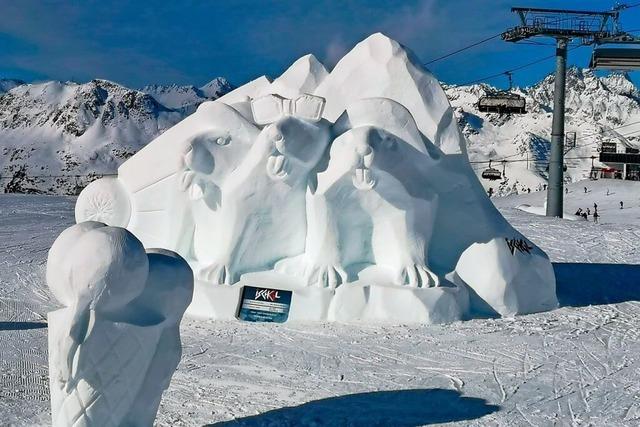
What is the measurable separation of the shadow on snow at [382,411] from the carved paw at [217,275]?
2.88 metres

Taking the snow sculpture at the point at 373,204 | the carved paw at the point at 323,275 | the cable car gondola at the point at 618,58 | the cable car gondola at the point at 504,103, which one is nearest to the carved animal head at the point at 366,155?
the snow sculpture at the point at 373,204

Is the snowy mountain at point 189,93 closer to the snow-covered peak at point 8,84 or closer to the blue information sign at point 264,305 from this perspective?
the snow-covered peak at point 8,84

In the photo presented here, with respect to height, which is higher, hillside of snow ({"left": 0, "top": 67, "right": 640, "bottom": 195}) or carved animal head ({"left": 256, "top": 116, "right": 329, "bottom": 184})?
hillside of snow ({"left": 0, "top": 67, "right": 640, "bottom": 195})

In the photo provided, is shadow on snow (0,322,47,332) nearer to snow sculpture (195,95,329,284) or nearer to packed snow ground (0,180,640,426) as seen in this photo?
packed snow ground (0,180,640,426)

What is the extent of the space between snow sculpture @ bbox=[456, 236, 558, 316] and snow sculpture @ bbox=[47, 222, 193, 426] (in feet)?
16.1

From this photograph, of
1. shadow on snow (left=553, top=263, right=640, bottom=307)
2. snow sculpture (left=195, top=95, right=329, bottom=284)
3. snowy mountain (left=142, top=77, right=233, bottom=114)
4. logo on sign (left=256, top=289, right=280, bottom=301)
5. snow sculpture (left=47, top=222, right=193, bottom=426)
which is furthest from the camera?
snowy mountain (left=142, top=77, right=233, bottom=114)

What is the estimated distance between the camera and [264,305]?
8398 millimetres

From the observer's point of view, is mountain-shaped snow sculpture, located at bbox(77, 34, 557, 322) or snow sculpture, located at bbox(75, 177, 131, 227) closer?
mountain-shaped snow sculpture, located at bbox(77, 34, 557, 322)

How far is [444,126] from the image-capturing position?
9.30 meters

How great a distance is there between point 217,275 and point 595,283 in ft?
19.5

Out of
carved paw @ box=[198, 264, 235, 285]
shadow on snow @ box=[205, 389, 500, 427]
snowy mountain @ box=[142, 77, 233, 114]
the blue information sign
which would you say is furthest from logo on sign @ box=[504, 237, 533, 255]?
snowy mountain @ box=[142, 77, 233, 114]

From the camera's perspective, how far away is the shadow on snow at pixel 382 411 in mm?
5449

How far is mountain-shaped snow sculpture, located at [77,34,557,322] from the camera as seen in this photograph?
8.27 meters

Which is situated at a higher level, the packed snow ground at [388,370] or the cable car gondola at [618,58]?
the cable car gondola at [618,58]
